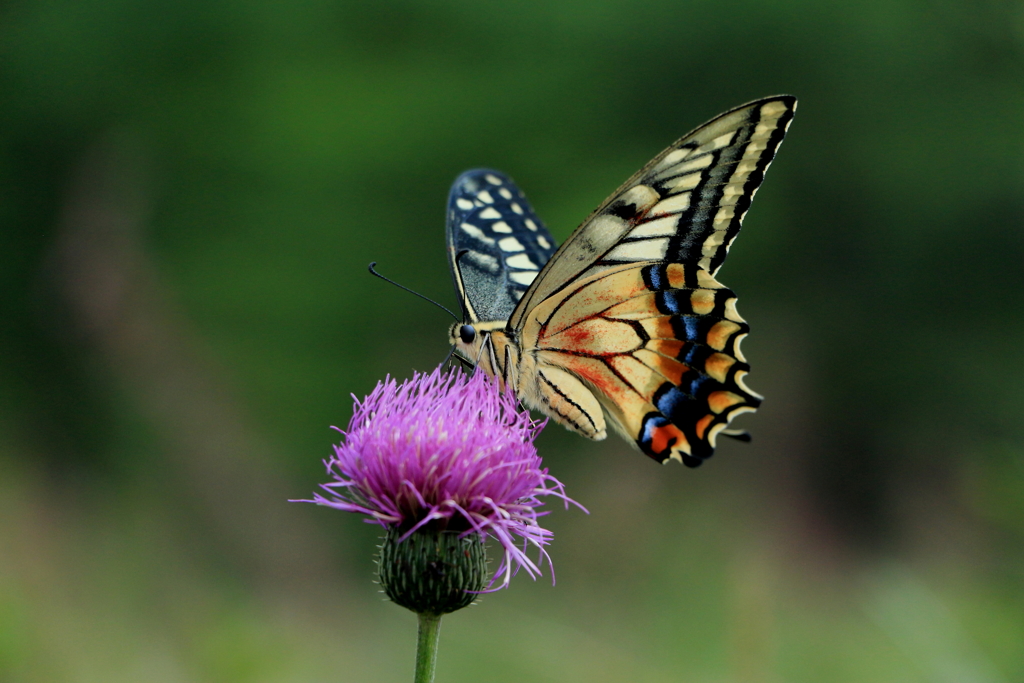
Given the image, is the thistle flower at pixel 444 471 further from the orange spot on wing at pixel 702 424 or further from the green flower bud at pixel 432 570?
the orange spot on wing at pixel 702 424

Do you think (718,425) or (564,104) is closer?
(718,425)

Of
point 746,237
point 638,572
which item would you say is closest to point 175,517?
point 638,572

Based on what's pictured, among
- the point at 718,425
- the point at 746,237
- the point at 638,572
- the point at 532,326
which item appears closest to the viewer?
the point at 718,425

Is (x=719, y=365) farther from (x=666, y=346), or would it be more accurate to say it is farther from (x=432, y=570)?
(x=432, y=570)

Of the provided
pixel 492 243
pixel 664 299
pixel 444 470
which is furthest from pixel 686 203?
Answer: pixel 444 470

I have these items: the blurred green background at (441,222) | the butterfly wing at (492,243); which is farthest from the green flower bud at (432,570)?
the blurred green background at (441,222)

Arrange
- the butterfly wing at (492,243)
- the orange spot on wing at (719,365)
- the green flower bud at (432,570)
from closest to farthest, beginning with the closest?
the green flower bud at (432,570) < the orange spot on wing at (719,365) < the butterfly wing at (492,243)

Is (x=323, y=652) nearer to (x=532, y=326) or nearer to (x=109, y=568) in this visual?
(x=109, y=568)

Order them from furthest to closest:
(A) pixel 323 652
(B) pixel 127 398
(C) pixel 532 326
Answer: (B) pixel 127 398
(A) pixel 323 652
(C) pixel 532 326
